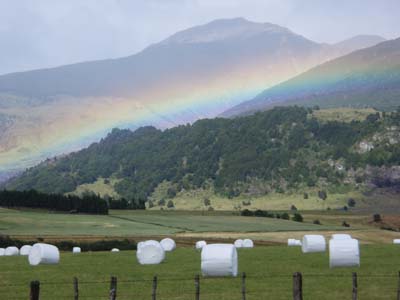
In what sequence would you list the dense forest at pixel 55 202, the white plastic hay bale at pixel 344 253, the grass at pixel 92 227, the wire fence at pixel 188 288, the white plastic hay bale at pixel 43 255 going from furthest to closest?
1. the dense forest at pixel 55 202
2. the grass at pixel 92 227
3. the white plastic hay bale at pixel 43 255
4. the white plastic hay bale at pixel 344 253
5. the wire fence at pixel 188 288

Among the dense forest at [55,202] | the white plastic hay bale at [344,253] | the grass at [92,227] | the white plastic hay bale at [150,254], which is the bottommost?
the grass at [92,227]

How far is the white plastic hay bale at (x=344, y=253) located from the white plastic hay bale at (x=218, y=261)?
660 cm

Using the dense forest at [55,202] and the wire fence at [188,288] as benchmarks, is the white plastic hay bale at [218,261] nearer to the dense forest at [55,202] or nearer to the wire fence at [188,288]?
the wire fence at [188,288]

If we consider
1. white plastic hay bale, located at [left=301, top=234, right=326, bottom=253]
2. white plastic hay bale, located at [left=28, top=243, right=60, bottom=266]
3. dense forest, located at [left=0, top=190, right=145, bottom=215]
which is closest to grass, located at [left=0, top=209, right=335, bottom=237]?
dense forest, located at [left=0, top=190, right=145, bottom=215]

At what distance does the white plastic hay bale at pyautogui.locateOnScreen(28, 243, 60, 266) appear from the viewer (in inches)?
2089

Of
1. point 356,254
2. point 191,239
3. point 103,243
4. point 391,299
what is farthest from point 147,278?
point 191,239

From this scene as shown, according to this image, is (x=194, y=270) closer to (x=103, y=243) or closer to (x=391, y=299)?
(x=391, y=299)

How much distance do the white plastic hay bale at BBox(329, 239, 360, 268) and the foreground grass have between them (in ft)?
2.59

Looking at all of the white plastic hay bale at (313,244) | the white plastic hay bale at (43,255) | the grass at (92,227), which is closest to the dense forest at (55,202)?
the grass at (92,227)

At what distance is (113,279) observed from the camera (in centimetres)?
2641

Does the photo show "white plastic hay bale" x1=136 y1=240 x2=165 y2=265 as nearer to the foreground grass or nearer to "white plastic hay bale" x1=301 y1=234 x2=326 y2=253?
the foreground grass

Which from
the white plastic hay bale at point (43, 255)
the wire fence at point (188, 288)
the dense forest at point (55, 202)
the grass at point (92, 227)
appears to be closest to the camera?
Result: the wire fence at point (188, 288)

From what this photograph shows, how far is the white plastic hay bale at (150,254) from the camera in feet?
171

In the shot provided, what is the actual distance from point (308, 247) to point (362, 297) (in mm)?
26766
